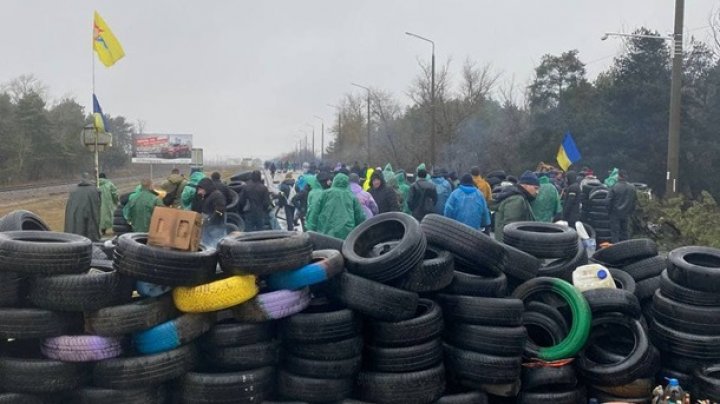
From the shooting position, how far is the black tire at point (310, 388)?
511cm

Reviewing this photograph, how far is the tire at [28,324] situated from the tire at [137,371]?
43cm

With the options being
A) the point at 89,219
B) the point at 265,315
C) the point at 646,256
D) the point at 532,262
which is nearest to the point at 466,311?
the point at 532,262

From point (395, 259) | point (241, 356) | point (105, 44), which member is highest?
point (105, 44)

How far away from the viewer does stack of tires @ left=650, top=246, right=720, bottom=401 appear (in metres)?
5.56

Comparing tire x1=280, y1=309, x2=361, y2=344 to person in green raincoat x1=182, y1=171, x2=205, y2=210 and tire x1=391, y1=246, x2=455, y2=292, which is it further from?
person in green raincoat x1=182, y1=171, x2=205, y2=210

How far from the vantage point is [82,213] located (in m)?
13.1

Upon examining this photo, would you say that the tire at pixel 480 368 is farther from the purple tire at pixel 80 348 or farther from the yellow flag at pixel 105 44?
the yellow flag at pixel 105 44

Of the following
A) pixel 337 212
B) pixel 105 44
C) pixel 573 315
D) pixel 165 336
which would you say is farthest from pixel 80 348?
pixel 105 44

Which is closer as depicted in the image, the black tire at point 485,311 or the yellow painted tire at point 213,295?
the yellow painted tire at point 213,295

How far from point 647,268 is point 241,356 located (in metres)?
4.32

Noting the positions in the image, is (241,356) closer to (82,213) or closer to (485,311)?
(485,311)

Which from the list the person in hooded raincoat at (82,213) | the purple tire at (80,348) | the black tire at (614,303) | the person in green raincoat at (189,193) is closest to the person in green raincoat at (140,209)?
the person in green raincoat at (189,193)

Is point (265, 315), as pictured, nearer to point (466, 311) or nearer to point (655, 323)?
point (466, 311)

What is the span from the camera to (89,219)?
43.3 ft
